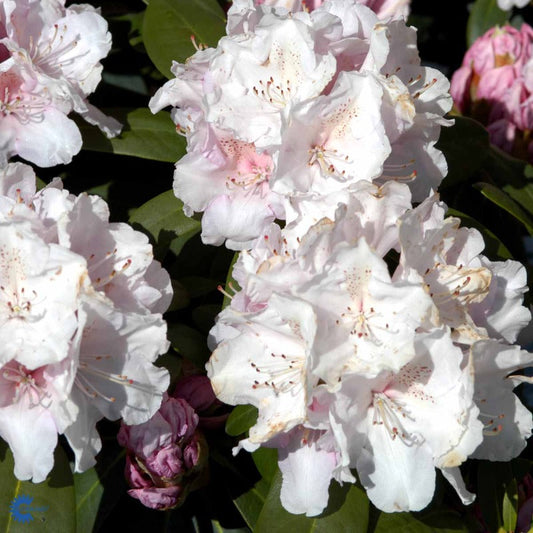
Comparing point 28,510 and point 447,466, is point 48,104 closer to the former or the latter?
point 28,510

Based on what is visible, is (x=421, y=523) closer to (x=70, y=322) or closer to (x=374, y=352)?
(x=374, y=352)

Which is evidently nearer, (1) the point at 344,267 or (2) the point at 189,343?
(1) the point at 344,267

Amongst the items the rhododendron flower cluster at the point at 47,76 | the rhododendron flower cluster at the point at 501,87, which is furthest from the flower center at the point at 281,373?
A: the rhododendron flower cluster at the point at 501,87

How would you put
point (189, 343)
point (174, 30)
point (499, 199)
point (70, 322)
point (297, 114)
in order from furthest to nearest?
point (174, 30), point (499, 199), point (189, 343), point (297, 114), point (70, 322)

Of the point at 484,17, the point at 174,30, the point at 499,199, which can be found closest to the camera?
the point at 499,199

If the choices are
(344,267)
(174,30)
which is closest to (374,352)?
(344,267)

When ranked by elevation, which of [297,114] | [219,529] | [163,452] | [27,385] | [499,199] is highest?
[297,114]

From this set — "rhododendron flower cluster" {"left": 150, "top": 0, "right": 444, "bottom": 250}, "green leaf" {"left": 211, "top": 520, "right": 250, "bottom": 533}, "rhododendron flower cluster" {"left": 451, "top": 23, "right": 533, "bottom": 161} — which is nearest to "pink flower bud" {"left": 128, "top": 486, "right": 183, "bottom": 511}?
"green leaf" {"left": 211, "top": 520, "right": 250, "bottom": 533}
